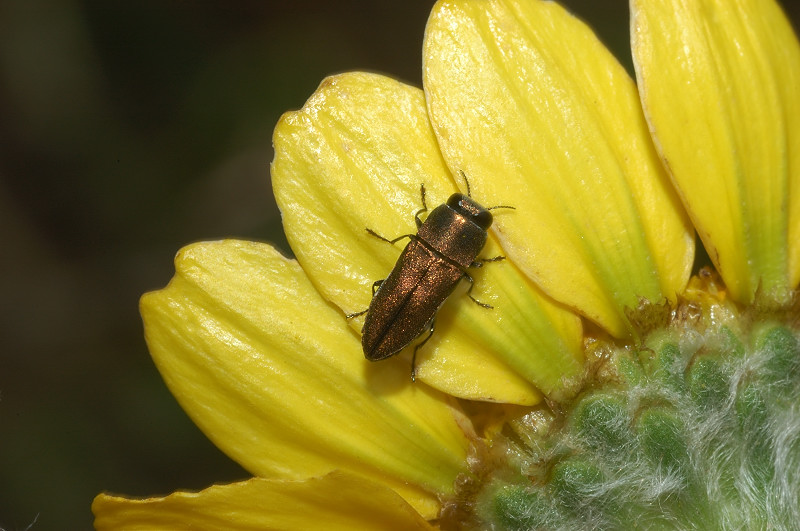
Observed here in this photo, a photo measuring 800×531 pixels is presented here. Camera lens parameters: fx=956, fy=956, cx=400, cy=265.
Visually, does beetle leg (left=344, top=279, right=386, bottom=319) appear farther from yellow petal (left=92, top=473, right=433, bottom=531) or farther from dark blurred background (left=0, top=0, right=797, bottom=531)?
dark blurred background (left=0, top=0, right=797, bottom=531)

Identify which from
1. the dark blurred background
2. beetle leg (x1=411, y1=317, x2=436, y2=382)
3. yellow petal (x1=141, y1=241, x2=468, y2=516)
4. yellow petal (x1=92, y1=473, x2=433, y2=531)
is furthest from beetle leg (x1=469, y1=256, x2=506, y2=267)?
the dark blurred background

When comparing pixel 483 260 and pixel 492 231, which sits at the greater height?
pixel 492 231

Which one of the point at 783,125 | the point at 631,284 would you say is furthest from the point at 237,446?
the point at 783,125

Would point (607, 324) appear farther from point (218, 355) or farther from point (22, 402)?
point (22, 402)

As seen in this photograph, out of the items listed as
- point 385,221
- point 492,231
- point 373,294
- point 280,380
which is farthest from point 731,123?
point 280,380

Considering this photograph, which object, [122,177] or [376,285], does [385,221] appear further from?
[122,177]
